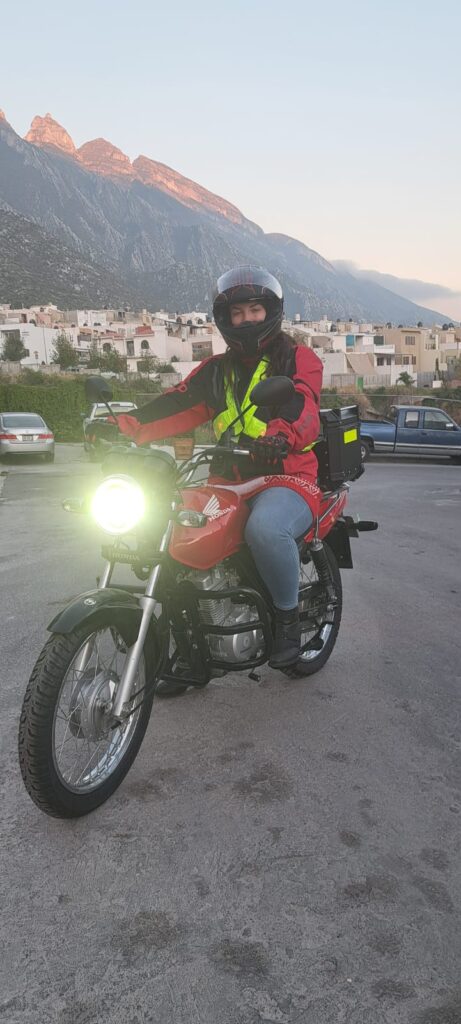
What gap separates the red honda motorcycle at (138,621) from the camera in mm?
2439

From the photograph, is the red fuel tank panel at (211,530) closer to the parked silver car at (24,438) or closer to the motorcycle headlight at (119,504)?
the motorcycle headlight at (119,504)

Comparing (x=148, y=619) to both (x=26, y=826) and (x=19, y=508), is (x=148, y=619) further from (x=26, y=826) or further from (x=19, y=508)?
(x=19, y=508)

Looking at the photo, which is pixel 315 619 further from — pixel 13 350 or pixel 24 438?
pixel 13 350

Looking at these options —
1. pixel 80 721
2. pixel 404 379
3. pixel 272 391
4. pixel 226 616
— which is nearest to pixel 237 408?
pixel 272 391

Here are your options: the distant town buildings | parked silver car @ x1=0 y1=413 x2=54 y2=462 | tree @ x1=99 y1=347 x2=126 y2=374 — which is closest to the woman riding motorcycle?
parked silver car @ x1=0 y1=413 x2=54 y2=462

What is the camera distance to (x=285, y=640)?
10.7 ft

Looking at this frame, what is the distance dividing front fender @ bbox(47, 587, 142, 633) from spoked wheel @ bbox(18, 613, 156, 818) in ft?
0.13

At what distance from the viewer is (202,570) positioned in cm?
294

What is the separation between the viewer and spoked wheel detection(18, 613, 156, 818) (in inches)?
93.7

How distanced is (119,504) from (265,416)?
2.72ft

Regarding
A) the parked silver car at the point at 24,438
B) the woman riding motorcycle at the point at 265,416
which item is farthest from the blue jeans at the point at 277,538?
the parked silver car at the point at 24,438

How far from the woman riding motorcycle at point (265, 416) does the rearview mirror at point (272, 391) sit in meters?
0.36

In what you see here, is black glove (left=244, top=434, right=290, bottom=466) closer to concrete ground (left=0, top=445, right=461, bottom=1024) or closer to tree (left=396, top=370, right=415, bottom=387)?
concrete ground (left=0, top=445, right=461, bottom=1024)

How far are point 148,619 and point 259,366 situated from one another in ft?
4.85
